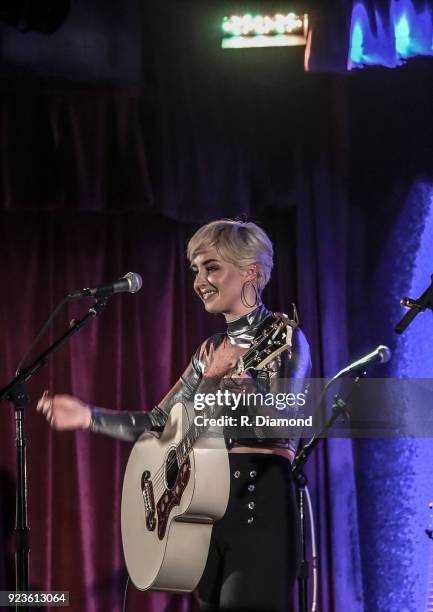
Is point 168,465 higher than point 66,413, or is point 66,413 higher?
point 66,413

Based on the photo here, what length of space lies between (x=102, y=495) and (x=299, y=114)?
213 cm

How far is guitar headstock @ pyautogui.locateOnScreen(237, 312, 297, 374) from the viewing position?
2721 millimetres

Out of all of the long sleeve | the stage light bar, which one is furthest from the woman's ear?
the stage light bar

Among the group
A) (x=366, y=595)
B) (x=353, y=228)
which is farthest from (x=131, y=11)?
(x=366, y=595)

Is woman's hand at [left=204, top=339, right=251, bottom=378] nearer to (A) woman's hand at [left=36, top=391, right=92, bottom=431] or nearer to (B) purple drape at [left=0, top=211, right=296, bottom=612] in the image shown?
(A) woman's hand at [left=36, top=391, right=92, bottom=431]

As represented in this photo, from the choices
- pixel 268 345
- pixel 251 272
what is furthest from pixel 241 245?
pixel 268 345

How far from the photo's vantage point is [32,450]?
155 inches

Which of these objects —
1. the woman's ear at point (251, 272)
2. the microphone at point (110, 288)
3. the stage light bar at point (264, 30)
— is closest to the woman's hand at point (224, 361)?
the woman's ear at point (251, 272)

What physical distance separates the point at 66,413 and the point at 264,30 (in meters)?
2.10

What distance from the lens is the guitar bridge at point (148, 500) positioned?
2.98 m

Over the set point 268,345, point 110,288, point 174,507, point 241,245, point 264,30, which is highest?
point 264,30

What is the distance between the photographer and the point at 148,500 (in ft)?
10.0

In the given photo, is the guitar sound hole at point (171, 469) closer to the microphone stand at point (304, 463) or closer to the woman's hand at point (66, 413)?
the woman's hand at point (66, 413)

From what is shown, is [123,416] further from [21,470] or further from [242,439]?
[242,439]
